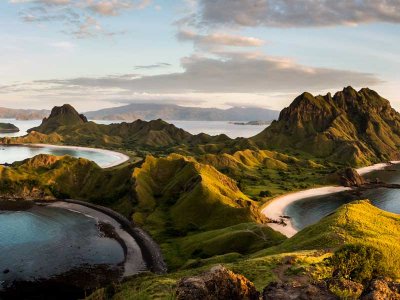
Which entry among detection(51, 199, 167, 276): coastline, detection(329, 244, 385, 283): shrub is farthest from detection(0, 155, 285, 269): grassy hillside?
detection(329, 244, 385, 283): shrub

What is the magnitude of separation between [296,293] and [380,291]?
743cm

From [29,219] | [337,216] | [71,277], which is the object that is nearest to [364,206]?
[337,216]

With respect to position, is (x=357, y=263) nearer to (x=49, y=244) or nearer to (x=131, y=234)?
(x=131, y=234)

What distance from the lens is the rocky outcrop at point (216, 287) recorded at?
118 feet

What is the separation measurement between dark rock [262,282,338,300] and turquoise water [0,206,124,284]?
314 feet

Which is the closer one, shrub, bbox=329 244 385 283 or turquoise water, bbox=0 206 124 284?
shrub, bbox=329 244 385 283

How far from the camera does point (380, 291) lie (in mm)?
34438

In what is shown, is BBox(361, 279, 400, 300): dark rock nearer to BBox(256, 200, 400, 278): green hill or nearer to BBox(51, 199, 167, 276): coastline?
BBox(256, 200, 400, 278): green hill

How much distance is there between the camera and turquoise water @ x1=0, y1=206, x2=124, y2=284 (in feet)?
392

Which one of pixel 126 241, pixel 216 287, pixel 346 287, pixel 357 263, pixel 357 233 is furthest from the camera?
pixel 126 241

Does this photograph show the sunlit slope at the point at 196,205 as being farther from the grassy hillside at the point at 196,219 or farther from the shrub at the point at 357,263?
the shrub at the point at 357,263

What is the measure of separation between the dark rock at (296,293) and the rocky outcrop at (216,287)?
2.25 m

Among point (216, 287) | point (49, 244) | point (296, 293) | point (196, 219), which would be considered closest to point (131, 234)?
point (196, 219)

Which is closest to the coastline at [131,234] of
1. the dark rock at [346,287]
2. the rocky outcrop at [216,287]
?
the dark rock at [346,287]
